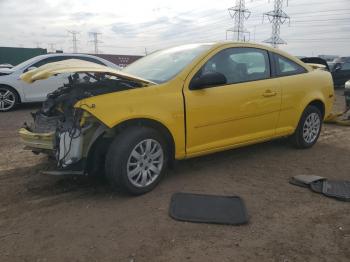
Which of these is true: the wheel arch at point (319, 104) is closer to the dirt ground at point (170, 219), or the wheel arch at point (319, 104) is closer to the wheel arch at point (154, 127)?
the dirt ground at point (170, 219)

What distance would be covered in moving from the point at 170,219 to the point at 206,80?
5.41ft

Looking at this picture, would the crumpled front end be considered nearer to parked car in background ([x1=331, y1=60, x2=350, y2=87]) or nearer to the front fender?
the front fender

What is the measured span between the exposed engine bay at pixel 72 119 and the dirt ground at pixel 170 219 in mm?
514

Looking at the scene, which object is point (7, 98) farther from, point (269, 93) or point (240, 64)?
point (269, 93)

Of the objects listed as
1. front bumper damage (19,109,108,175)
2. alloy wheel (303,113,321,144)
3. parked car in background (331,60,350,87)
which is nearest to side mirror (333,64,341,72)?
parked car in background (331,60,350,87)

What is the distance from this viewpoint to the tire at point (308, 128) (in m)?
6.08

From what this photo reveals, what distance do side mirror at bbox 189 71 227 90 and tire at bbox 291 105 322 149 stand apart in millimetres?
2063

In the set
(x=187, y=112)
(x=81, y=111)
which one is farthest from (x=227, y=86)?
(x=81, y=111)

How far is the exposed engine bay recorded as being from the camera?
13.3ft

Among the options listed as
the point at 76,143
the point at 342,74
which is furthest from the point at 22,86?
the point at 342,74

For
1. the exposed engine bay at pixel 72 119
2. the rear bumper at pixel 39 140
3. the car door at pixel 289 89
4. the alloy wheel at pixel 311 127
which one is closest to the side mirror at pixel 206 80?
the exposed engine bay at pixel 72 119

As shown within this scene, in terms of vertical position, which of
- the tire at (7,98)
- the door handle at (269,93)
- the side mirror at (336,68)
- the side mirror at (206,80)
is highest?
the side mirror at (336,68)

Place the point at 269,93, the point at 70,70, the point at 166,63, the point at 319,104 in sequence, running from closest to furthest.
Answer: the point at 70,70 < the point at 166,63 < the point at 269,93 < the point at 319,104

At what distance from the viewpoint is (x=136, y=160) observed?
13.6 feet
